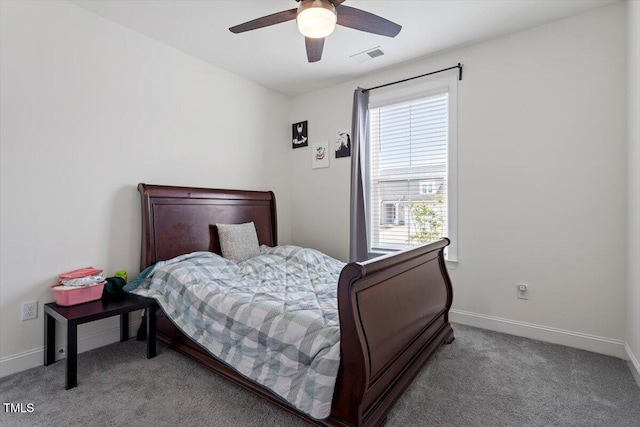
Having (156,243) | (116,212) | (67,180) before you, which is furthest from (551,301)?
(67,180)

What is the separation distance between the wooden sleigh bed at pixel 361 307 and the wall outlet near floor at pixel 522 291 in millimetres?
650


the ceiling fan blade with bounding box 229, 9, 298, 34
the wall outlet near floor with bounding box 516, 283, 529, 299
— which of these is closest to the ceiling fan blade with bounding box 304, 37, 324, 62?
the ceiling fan blade with bounding box 229, 9, 298, 34

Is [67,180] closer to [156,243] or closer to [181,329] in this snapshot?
[156,243]

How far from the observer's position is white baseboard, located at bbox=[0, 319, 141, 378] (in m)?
2.08

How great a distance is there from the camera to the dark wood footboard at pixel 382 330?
139 centimetres

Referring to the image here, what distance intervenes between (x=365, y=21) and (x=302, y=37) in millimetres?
966

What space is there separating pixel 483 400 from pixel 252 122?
343 centimetres

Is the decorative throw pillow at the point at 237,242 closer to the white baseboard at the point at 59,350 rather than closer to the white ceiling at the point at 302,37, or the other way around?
the white baseboard at the point at 59,350

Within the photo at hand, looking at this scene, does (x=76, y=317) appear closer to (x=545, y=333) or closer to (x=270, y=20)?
(x=270, y=20)

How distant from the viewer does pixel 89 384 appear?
1951 millimetres

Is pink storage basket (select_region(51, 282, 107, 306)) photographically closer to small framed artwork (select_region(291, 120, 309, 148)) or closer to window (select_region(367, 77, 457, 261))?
window (select_region(367, 77, 457, 261))

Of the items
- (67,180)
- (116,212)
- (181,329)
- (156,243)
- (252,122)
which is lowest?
(181,329)

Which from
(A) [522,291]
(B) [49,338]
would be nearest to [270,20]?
(B) [49,338]

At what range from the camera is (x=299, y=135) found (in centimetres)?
419
